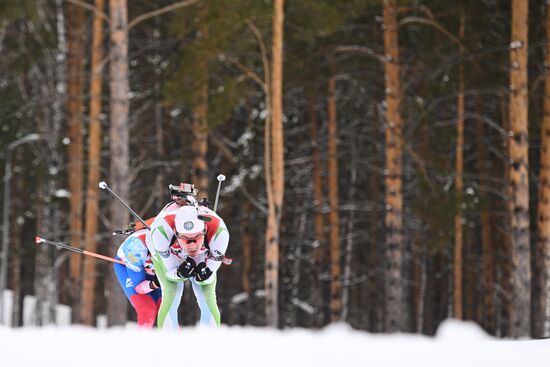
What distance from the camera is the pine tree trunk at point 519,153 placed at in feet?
50.0

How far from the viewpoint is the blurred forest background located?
54.7 feet

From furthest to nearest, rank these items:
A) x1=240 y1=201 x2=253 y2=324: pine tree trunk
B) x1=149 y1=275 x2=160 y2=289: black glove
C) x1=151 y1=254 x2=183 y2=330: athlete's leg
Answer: x1=240 y1=201 x2=253 y2=324: pine tree trunk < x1=149 y1=275 x2=160 y2=289: black glove < x1=151 y1=254 x2=183 y2=330: athlete's leg

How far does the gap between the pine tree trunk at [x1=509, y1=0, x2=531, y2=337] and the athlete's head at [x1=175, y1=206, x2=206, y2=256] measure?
27.6 ft

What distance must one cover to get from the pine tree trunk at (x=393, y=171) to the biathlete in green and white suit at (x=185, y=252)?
10745 millimetres

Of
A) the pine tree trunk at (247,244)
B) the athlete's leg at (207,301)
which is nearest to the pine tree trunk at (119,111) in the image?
the athlete's leg at (207,301)

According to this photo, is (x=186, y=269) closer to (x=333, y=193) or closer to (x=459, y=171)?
(x=459, y=171)

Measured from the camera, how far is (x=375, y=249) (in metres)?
35.6

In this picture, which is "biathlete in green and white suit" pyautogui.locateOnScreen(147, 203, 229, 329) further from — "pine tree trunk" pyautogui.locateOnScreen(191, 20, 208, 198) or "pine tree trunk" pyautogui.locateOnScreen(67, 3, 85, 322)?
"pine tree trunk" pyautogui.locateOnScreen(67, 3, 85, 322)

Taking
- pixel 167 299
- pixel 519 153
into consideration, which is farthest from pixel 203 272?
pixel 519 153

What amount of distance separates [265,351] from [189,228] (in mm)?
2425

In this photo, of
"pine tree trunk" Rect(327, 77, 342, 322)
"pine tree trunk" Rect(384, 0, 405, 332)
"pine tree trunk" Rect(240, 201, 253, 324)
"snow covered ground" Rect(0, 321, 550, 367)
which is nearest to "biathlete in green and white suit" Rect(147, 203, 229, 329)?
"snow covered ground" Rect(0, 321, 550, 367)

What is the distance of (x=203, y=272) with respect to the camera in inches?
334

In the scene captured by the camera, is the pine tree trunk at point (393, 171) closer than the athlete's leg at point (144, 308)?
A: No

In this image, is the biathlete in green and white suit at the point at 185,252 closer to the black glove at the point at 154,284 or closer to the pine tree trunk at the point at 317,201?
the black glove at the point at 154,284
